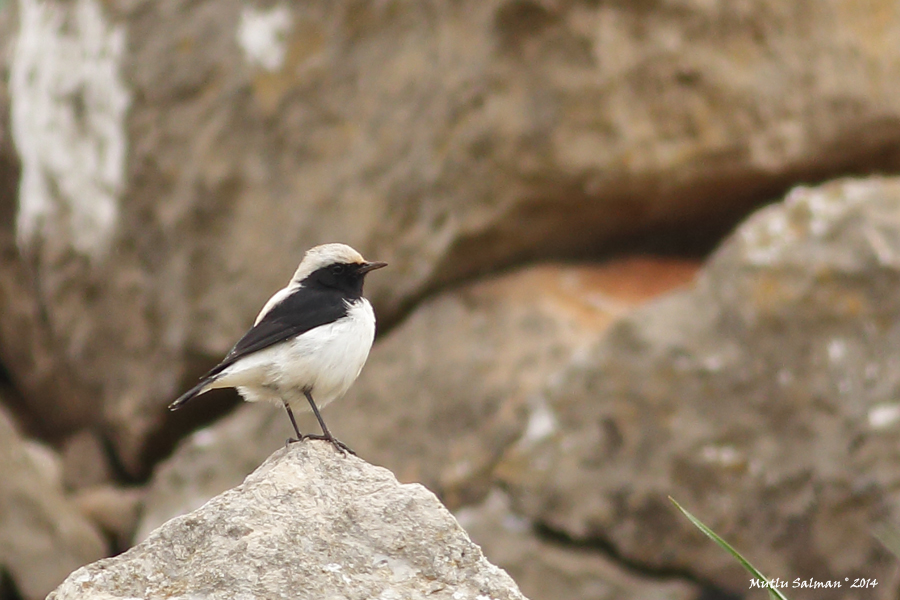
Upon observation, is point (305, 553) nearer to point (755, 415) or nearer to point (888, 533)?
point (888, 533)

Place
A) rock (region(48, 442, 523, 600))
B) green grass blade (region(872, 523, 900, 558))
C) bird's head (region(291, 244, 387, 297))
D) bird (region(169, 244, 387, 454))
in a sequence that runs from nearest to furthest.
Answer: rock (region(48, 442, 523, 600))
bird (region(169, 244, 387, 454))
bird's head (region(291, 244, 387, 297))
green grass blade (region(872, 523, 900, 558))

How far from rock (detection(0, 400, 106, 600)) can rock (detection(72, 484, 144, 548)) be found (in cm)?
51

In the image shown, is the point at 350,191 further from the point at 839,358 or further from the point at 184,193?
the point at 839,358

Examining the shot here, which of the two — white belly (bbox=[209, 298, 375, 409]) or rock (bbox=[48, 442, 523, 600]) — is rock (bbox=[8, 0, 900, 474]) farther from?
rock (bbox=[48, 442, 523, 600])

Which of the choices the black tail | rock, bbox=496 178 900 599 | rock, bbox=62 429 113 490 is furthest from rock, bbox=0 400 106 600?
the black tail

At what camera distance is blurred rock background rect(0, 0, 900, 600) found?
7.33 m

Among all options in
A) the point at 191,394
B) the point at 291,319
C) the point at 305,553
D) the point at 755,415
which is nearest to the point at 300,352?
the point at 291,319

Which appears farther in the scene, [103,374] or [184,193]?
[103,374]

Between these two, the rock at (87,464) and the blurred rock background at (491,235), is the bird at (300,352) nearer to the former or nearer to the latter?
the blurred rock background at (491,235)

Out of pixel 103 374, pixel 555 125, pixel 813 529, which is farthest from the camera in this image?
pixel 103 374

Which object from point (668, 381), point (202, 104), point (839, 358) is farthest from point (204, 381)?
point (202, 104)

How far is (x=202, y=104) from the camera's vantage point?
9305 mm

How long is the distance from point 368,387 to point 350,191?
1477mm

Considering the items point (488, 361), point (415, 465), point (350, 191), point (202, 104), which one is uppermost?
point (202, 104)
